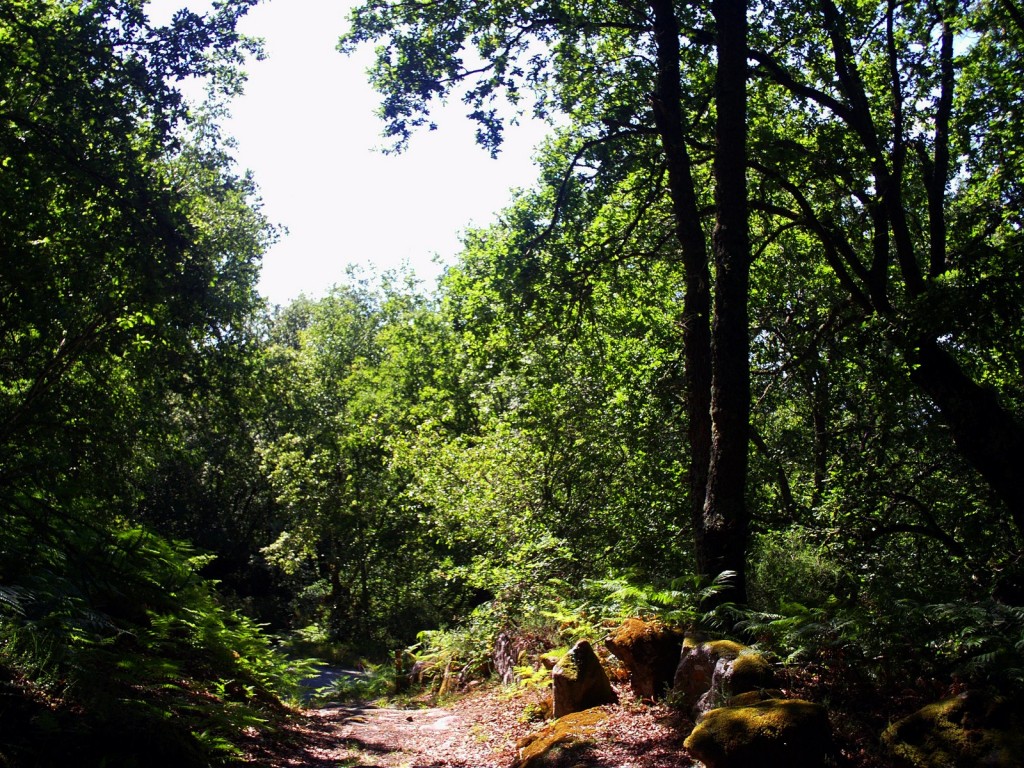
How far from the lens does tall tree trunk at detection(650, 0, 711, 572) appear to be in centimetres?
843

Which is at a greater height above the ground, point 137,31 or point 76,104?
point 137,31

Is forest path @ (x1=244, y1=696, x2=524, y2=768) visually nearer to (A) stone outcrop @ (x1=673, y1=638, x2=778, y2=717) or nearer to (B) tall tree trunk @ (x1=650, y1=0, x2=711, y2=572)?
(A) stone outcrop @ (x1=673, y1=638, x2=778, y2=717)

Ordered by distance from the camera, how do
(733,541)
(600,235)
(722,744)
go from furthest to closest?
(600,235) → (733,541) → (722,744)

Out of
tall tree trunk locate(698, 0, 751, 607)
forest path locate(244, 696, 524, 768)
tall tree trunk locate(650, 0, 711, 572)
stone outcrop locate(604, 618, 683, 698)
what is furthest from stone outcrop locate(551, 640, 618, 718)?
tall tree trunk locate(650, 0, 711, 572)

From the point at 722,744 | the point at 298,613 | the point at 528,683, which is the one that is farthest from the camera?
the point at 298,613

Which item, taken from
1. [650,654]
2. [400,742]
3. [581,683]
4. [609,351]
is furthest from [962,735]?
[609,351]

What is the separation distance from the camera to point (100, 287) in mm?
8492

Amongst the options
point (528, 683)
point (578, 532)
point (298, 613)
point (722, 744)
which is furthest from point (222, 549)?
point (722, 744)

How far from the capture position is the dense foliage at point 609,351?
5.51 metres

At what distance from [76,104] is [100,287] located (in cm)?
261

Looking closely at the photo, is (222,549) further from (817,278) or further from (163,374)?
(817,278)

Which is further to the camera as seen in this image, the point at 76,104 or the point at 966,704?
the point at 76,104

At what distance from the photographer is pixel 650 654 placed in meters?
6.58

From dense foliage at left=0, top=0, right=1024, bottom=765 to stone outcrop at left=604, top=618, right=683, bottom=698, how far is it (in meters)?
0.26
